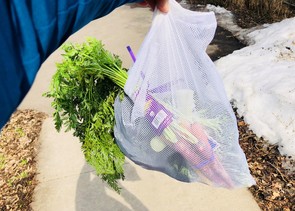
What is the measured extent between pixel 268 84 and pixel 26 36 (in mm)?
3236

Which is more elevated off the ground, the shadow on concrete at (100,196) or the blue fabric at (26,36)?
the blue fabric at (26,36)

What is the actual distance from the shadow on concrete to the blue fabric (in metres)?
2.05

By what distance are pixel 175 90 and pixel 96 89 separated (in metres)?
0.44

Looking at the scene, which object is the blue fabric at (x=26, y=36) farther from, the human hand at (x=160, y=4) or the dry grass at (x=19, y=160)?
the dry grass at (x=19, y=160)

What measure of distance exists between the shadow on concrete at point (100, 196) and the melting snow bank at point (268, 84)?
1205mm

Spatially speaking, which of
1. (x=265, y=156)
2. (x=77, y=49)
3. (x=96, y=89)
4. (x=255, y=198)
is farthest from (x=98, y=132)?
(x=265, y=156)

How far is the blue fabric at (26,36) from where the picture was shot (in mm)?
802

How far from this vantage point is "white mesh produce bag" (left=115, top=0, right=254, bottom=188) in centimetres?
162

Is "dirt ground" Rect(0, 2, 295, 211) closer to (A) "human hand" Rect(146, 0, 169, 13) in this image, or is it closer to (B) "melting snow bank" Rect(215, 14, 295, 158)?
(B) "melting snow bank" Rect(215, 14, 295, 158)

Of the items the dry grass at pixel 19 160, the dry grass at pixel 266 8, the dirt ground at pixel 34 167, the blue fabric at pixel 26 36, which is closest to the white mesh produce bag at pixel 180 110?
the blue fabric at pixel 26 36

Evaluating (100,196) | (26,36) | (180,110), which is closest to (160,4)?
(180,110)

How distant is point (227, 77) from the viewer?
4.05m

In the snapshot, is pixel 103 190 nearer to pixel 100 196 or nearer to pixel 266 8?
pixel 100 196

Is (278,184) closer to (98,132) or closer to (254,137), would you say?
(254,137)
